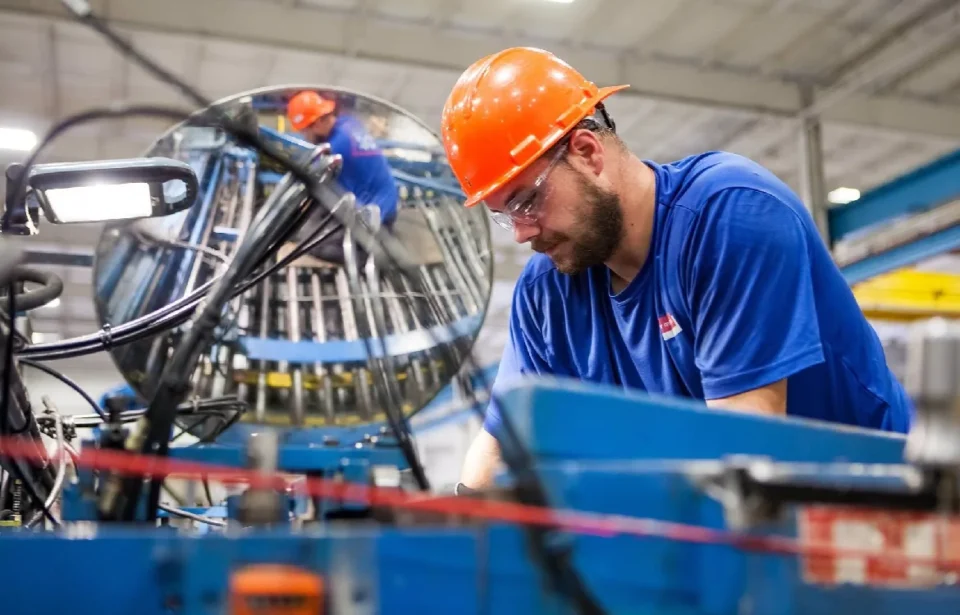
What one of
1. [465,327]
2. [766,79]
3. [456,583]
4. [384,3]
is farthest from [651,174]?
[766,79]

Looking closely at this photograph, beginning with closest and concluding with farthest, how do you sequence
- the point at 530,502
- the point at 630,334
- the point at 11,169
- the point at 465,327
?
the point at 530,502
the point at 11,169
the point at 630,334
the point at 465,327

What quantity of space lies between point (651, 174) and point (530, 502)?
0.91 metres

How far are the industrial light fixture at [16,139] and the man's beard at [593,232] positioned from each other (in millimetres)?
4900

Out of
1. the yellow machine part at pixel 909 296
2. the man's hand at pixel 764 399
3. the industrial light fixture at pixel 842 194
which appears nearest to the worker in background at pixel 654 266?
the man's hand at pixel 764 399

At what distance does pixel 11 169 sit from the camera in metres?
0.99

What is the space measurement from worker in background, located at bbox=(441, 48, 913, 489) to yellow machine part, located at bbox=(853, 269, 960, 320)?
290 centimetres

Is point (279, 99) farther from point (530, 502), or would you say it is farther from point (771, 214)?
point (530, 502)

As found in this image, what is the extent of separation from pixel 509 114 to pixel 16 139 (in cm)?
504

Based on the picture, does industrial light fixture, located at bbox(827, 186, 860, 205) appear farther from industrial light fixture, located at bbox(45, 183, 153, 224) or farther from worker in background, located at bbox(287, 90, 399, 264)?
industrial light fixture, located at bbox(45, 183, 153, 224)

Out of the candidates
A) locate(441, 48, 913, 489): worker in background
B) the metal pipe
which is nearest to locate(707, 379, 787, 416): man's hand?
locate(441, 48, 913, 489): worker in background

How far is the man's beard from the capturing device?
133 centimetres

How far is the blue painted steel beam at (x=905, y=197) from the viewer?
2.95m

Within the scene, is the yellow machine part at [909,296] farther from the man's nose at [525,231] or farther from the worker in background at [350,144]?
the man's nose at [525,231]

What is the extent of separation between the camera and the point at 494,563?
1.85 ft
